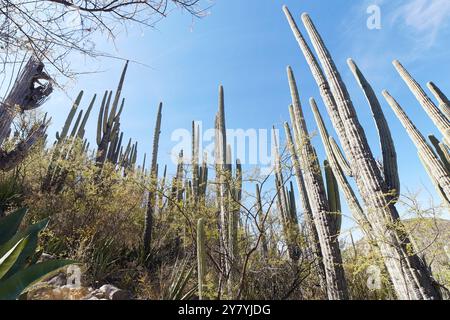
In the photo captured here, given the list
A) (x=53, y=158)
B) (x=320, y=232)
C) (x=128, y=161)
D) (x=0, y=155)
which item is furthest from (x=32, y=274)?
(x=128, y=161)

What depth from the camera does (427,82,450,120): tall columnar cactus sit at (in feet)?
19.0

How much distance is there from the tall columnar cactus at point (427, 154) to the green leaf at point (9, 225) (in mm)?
6110

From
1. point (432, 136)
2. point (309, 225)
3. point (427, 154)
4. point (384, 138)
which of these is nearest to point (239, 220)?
point (309, 225)

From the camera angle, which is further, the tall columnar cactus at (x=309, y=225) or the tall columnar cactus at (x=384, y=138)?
the tall columnar cactus at (x=309, y=225)

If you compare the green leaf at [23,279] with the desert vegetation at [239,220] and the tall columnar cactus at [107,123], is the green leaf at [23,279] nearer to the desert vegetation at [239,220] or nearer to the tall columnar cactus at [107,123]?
the desert vegetation at [239,220]

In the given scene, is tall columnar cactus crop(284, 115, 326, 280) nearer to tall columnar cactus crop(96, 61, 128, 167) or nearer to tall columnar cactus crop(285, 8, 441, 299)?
tall columnar cactus crop(285, 8, 441, 299)

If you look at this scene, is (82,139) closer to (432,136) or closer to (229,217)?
(229,217)

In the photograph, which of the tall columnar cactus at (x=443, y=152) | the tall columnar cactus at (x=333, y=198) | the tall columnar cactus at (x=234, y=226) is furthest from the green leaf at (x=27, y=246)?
the tall columnar cactus at (x=443, y=152)

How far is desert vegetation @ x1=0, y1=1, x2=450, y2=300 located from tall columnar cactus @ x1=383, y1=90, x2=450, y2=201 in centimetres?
2

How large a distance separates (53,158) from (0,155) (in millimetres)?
1929

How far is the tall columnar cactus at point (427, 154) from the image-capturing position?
4.79 metres

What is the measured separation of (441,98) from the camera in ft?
20.1

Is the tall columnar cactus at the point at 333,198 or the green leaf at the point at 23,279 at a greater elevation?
the tall columnar cactus at the point at 333,198

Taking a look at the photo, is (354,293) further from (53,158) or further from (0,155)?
(53,158)
